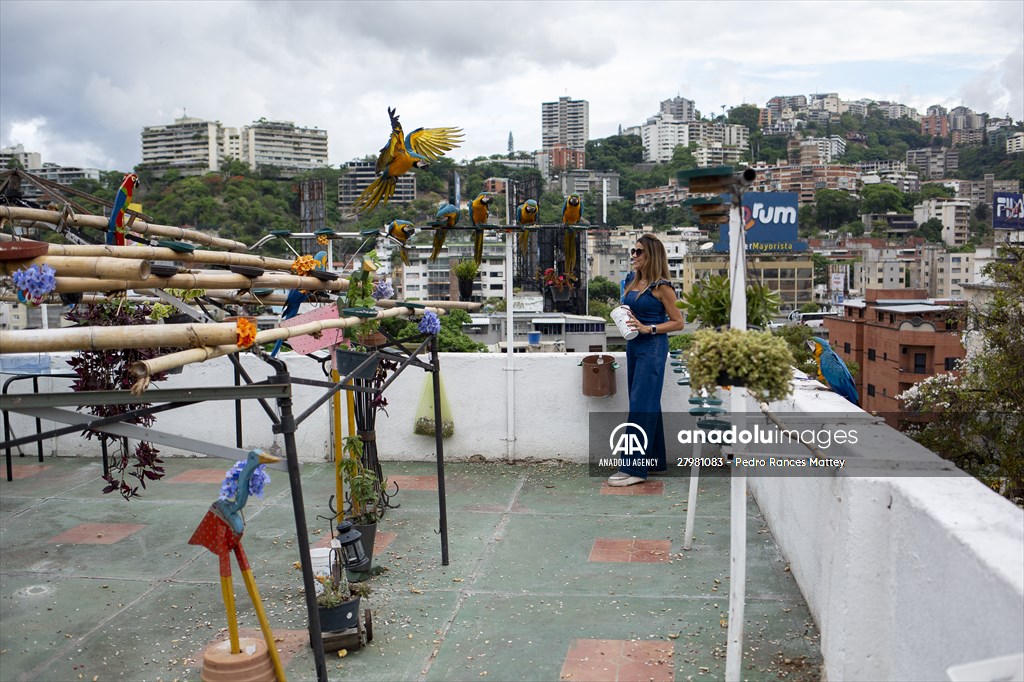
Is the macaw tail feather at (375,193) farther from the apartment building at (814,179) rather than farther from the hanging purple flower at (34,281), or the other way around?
the apartment building at (814,179)

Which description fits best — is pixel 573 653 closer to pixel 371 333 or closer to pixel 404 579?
pixel 404 579

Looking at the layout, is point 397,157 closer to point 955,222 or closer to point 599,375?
point 599,375

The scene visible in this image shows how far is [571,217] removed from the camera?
6.66 metres

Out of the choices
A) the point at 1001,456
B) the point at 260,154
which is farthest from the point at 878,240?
the point at 260,154

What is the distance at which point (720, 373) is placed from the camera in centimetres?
299

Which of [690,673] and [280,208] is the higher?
[280,208]


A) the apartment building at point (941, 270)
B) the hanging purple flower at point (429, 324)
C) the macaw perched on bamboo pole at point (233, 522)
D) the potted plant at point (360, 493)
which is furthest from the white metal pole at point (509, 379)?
the apartment building at point (941, 270)

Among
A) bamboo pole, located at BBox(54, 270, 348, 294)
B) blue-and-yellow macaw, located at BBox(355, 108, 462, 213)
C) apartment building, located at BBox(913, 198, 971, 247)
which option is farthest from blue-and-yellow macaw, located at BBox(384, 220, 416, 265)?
apartment building, located at BBox(913, 198, 971, 247)

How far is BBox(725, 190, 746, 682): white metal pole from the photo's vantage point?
A: 3.07 m

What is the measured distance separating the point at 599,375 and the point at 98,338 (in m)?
4.71

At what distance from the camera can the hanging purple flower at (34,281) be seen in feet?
8.39

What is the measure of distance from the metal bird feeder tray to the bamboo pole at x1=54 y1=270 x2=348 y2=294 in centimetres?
289

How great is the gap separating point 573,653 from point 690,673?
0.54 meters

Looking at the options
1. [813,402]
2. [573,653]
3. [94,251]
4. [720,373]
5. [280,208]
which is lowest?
[573,653]
